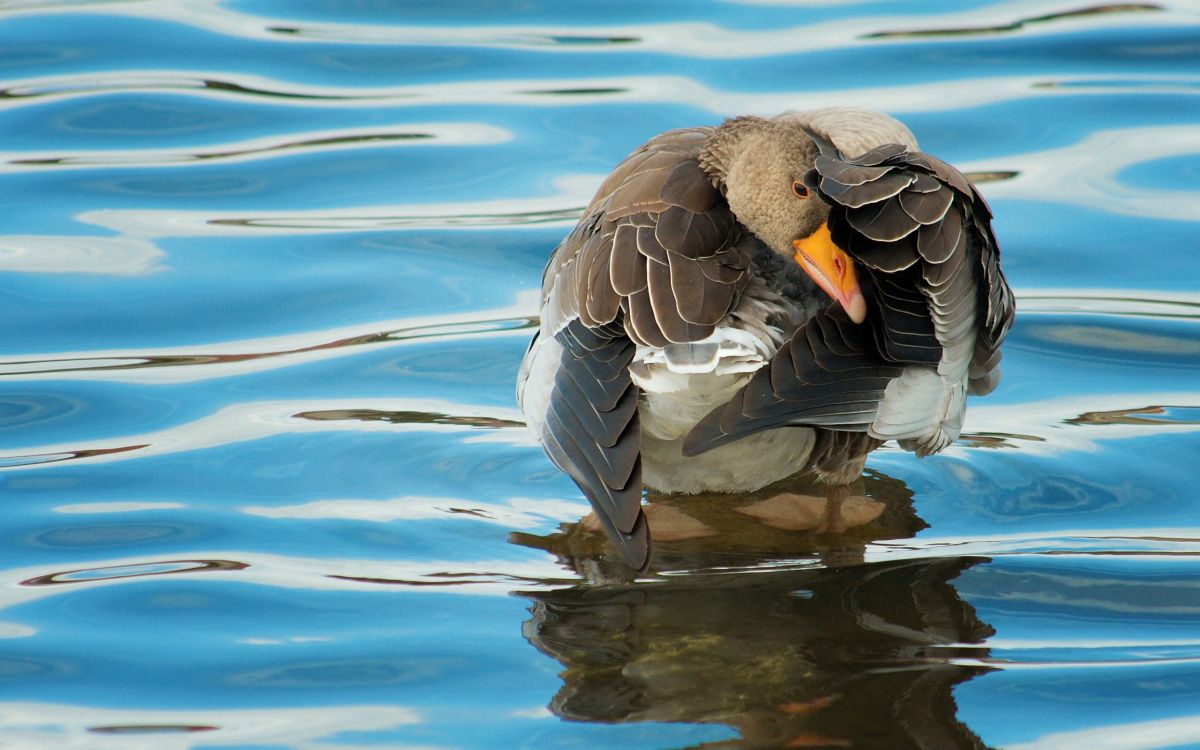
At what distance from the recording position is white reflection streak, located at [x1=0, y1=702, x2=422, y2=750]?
4258 millimetres

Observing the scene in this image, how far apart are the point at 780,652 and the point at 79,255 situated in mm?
5793

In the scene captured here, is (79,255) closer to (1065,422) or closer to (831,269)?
(831,269)

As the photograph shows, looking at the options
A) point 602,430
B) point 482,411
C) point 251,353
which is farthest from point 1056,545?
point 251,353

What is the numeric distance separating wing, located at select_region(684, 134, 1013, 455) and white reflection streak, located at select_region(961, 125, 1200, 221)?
14.8ft

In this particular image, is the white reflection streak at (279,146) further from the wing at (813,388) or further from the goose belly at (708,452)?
the wing at (813,388)

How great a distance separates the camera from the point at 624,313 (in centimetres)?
517

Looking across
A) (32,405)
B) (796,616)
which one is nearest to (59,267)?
(32,405)

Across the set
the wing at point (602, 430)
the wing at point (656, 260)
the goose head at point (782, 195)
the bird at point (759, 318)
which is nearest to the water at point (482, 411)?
the wing at point (602, 430)

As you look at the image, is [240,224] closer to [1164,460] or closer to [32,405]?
[32,405]

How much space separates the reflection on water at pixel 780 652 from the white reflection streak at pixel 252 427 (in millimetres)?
1682

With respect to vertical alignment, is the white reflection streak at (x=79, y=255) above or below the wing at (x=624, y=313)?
above

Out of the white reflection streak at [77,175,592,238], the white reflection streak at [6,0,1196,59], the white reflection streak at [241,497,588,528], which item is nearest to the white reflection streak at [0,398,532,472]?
the white reflection streak at [241,497,588,528]

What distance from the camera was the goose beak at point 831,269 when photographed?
4930mm

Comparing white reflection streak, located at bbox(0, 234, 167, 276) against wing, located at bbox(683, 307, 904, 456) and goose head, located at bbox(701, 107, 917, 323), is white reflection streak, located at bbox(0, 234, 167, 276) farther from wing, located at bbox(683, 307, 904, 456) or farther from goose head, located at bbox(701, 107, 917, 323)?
wing, located at bbox(683, 307, 904, 456)
